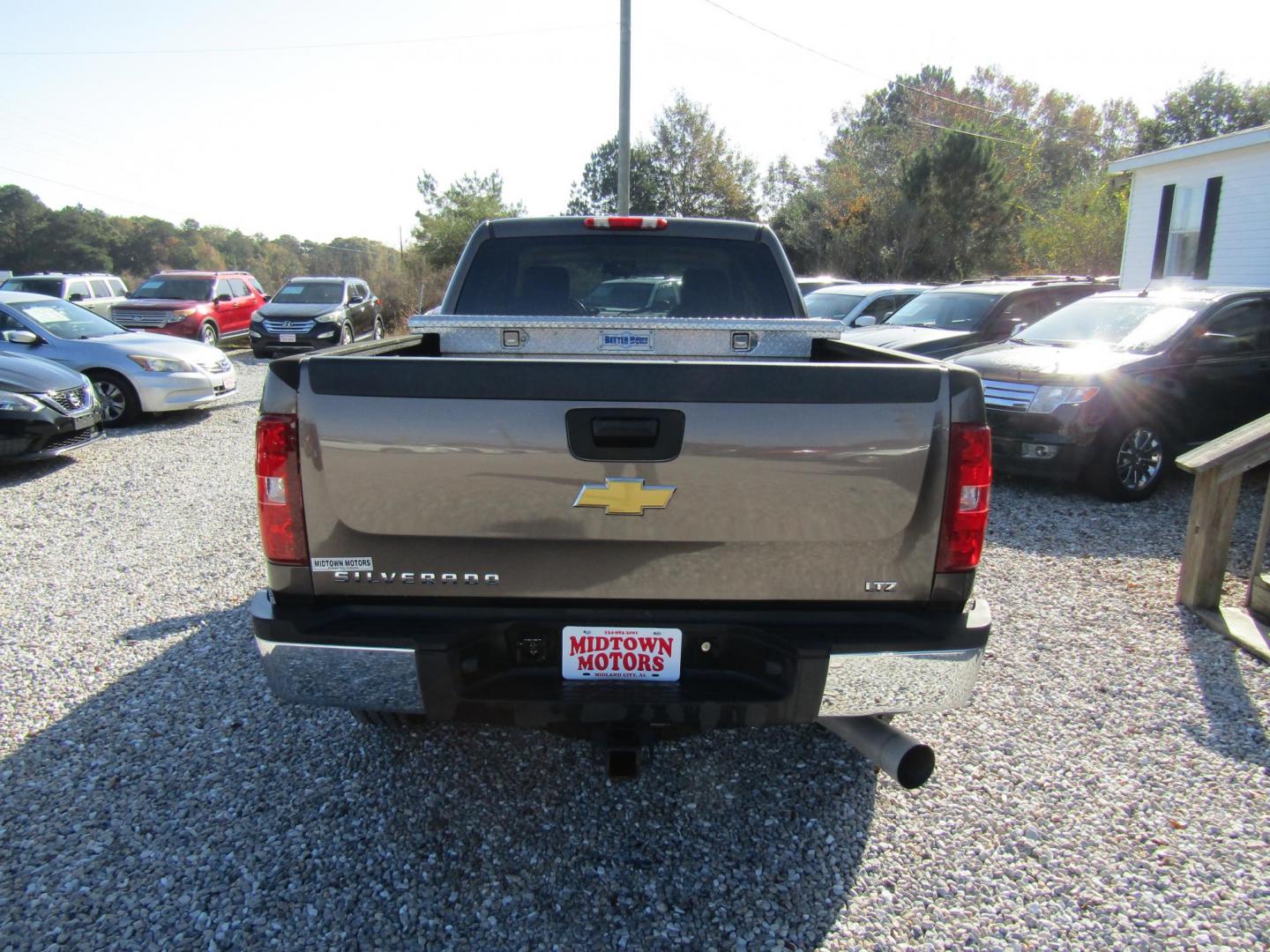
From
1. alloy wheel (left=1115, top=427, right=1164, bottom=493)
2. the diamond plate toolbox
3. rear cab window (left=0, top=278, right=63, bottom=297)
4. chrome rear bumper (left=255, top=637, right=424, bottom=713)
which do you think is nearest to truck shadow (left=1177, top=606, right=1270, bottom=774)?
the diamond plate toolbox

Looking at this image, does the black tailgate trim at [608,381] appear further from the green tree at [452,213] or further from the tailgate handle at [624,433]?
the green tree at [452,213]

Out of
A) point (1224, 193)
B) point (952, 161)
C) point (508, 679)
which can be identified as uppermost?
point (952, 161)

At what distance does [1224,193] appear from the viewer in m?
14.4

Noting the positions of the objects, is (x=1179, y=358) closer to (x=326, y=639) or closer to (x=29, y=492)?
(x=326, y=639)

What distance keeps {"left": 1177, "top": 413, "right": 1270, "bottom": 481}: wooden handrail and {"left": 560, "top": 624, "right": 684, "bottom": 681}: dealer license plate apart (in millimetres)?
3679

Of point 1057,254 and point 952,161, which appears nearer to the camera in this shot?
point 1057,254

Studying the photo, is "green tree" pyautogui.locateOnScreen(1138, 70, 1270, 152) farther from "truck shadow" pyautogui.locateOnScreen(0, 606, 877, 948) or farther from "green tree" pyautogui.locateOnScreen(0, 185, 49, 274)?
"green tree" pyautogui.locateOnScreen(0, 185, 49, 274)

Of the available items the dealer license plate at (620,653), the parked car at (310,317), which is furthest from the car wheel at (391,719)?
the parked car at (310,317)

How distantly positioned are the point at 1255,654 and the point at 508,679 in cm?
391

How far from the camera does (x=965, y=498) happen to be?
7.78 ft

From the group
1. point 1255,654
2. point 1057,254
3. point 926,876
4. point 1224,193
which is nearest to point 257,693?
point 926,876

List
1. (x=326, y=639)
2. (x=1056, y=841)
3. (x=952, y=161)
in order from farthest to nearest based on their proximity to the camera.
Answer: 1. (x=952, y=161)
2. (x=1056, y=841)
3. (x=326, y=639)

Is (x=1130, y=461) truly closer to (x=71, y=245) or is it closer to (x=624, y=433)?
(x=624, y=433)

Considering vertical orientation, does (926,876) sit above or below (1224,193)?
below
